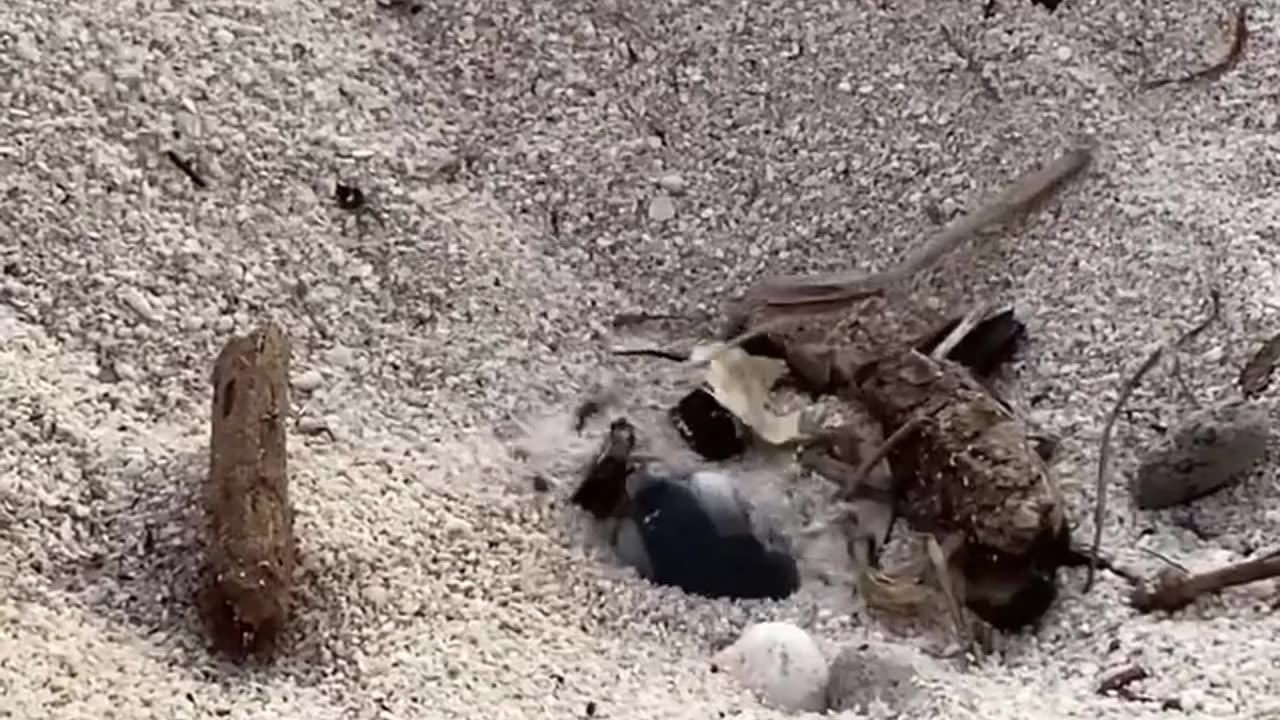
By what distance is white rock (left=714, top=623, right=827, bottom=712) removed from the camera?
1300 millimetres

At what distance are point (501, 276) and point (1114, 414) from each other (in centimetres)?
49

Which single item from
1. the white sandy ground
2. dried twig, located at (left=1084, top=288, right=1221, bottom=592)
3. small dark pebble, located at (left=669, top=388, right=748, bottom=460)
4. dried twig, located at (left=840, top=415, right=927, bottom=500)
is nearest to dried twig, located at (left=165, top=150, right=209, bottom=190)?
the white sandy ground

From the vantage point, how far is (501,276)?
165 centimetres

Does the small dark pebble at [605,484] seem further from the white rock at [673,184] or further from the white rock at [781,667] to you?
the white rock at [673,184]

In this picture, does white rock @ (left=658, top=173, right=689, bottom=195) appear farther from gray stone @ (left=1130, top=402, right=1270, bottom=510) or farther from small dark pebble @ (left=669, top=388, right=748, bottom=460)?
gray stone @ (left=1130, top=402, right=1270, bottom=510)

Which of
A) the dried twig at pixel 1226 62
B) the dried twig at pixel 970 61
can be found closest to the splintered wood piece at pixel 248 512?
the dried twig at pixel 970 61

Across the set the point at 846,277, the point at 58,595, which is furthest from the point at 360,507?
the point at 846,277

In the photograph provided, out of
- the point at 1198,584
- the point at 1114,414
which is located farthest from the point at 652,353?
the point at 1198,584

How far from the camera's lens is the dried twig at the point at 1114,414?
1416 millimetres

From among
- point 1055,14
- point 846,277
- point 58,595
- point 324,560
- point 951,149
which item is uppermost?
point 1055,14

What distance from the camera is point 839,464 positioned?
1.52 meters

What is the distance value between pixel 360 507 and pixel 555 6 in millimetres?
574

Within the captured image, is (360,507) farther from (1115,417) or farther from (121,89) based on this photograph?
(1115,417)

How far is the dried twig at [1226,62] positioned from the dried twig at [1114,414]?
238 millimetres
